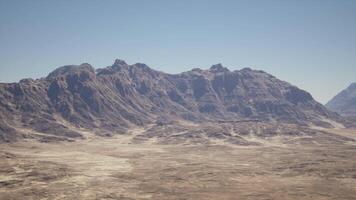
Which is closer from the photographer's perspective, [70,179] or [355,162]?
[70,179]

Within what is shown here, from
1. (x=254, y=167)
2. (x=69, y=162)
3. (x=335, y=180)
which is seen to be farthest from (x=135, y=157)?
(x=335, y=180)

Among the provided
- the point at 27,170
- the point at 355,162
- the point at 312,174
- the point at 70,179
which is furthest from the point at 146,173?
the point at 355,162

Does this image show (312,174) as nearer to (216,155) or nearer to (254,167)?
(254,167)

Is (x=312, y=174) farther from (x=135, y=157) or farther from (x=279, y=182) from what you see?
(x=135, y=157)

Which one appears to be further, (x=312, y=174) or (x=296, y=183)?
(x=312, y=174)

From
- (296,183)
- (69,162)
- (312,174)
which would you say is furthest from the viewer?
(69,162)

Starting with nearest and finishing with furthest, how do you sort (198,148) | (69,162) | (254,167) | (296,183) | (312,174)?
1. (296,183)
2. (312,174)
3. (254,167)
4. (69,162)
5. (198,148)
